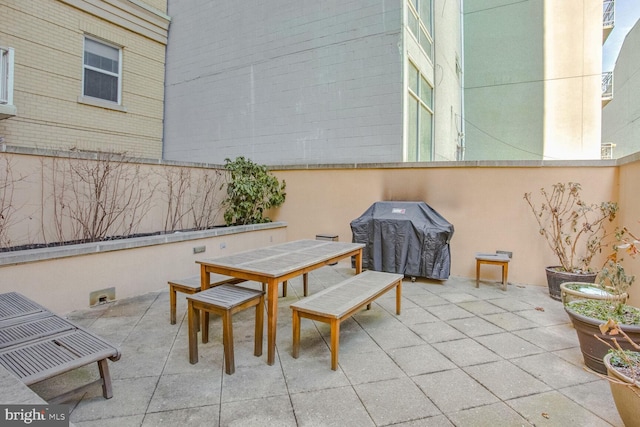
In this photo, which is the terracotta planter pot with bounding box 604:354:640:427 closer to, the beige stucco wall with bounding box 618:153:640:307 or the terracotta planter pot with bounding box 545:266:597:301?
the beige stucco wall with bounding box 618:153:640:307

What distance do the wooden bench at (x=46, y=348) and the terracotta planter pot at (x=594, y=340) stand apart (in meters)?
3.02

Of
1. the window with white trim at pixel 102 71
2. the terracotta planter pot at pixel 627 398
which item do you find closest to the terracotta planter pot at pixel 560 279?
the terracotta planter pot at pixel 627 398

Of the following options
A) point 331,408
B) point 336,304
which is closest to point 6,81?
point 336,304

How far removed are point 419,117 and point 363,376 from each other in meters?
5.27

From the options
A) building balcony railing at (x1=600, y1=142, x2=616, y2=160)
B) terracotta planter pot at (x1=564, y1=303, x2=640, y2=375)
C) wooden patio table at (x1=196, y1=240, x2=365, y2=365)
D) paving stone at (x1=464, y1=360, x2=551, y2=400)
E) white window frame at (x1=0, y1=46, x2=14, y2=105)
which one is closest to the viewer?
paving stone at (x1=464, y1=360, x2=551, y2=400)

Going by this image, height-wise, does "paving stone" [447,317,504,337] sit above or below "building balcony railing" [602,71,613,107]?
below

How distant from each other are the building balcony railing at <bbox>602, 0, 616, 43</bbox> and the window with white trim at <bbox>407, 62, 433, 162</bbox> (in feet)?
16.2

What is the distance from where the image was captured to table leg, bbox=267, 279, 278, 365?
91.8 inches

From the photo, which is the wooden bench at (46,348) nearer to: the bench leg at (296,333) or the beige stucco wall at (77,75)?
the bench leg at (296,333)

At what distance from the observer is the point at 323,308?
2354 millimetres

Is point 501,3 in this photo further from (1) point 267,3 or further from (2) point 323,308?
(2) point 323,308

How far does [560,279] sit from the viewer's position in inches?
152

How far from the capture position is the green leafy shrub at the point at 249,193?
5520 mm

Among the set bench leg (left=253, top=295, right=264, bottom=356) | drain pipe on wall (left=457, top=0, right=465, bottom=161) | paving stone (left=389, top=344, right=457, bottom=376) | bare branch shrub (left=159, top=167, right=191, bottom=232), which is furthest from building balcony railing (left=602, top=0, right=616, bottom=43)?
bench leg (left=253, top=295, right=264, bottom=356)
